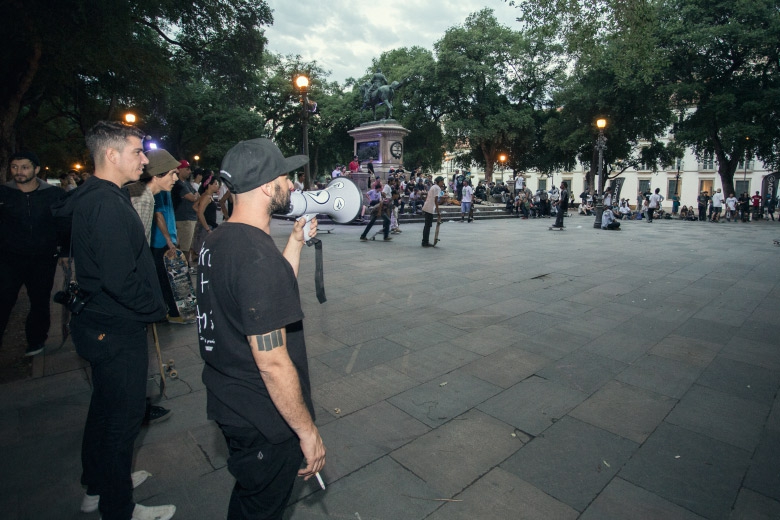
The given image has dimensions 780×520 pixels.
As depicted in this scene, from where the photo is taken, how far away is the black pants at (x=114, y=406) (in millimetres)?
1989

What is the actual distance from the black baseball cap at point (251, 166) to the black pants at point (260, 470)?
0.88m

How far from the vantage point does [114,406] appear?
202cm

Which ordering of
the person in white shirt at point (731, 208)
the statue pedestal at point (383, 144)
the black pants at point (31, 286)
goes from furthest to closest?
the person in white shirt at point (731, 208) → the statue pedestal at point (383, 144) → the black pants at point (31, 286)

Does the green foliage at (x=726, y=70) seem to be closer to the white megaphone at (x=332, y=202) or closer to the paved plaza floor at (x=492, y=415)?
the paved plaza floor at (x=492, y=415)

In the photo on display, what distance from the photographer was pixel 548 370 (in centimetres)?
397

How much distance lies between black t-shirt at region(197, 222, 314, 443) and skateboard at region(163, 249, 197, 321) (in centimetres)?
391

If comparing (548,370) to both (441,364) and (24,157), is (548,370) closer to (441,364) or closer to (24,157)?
(441,364)

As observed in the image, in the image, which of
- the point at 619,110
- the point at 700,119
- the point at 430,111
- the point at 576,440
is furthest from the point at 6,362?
the point at 430,111

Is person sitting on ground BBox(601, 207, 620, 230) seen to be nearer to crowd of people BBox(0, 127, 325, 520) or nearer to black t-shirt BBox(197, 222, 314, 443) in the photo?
crowd of people BBox(0, 127, 325, 520)

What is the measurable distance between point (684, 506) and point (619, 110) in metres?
34.5

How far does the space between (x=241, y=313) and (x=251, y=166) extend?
0.53 metres

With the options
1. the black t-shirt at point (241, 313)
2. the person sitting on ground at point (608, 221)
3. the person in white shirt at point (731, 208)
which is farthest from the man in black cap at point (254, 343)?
the person in white shirt at point (731, 208)

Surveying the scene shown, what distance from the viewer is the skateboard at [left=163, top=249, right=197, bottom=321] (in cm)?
513

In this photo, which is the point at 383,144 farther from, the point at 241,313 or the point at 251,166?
the point at 241,313
